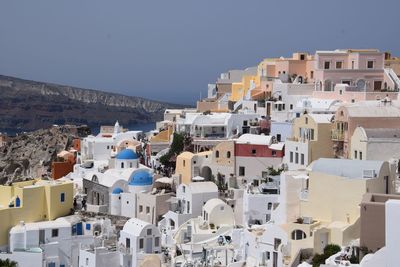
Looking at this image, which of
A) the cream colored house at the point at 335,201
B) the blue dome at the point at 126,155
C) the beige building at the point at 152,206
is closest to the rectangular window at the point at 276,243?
the cream colored house at the point at 335,201

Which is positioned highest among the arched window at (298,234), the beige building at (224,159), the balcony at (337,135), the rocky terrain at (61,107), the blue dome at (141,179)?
the rocky terrain at (61,107)

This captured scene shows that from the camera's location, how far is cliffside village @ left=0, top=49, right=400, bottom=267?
80.1 feet

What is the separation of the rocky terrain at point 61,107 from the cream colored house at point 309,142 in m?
99.4

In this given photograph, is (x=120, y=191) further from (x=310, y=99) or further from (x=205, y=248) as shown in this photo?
(x=310, y=99)

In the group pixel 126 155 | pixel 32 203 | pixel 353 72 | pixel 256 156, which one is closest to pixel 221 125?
pixel 126 155

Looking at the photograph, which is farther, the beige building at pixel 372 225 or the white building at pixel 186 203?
the white building at pixel 186 203

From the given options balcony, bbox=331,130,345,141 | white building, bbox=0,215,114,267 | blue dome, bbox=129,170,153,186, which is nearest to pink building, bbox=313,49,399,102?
balcony, bbox=331,130,345,141

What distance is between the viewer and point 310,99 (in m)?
39.3

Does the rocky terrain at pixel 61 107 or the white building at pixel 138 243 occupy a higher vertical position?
the rocky terrain at pixel 61 107

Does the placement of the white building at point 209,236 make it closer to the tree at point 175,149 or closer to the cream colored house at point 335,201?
the cream colored house at point 335,201

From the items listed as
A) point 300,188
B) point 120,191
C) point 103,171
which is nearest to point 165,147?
point 103,171

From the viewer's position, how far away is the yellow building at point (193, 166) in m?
36.1

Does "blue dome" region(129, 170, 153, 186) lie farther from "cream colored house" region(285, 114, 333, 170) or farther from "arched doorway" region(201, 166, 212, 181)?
"cream colored house" region(285, 114, 333, 170)

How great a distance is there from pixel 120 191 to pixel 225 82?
21.0m
